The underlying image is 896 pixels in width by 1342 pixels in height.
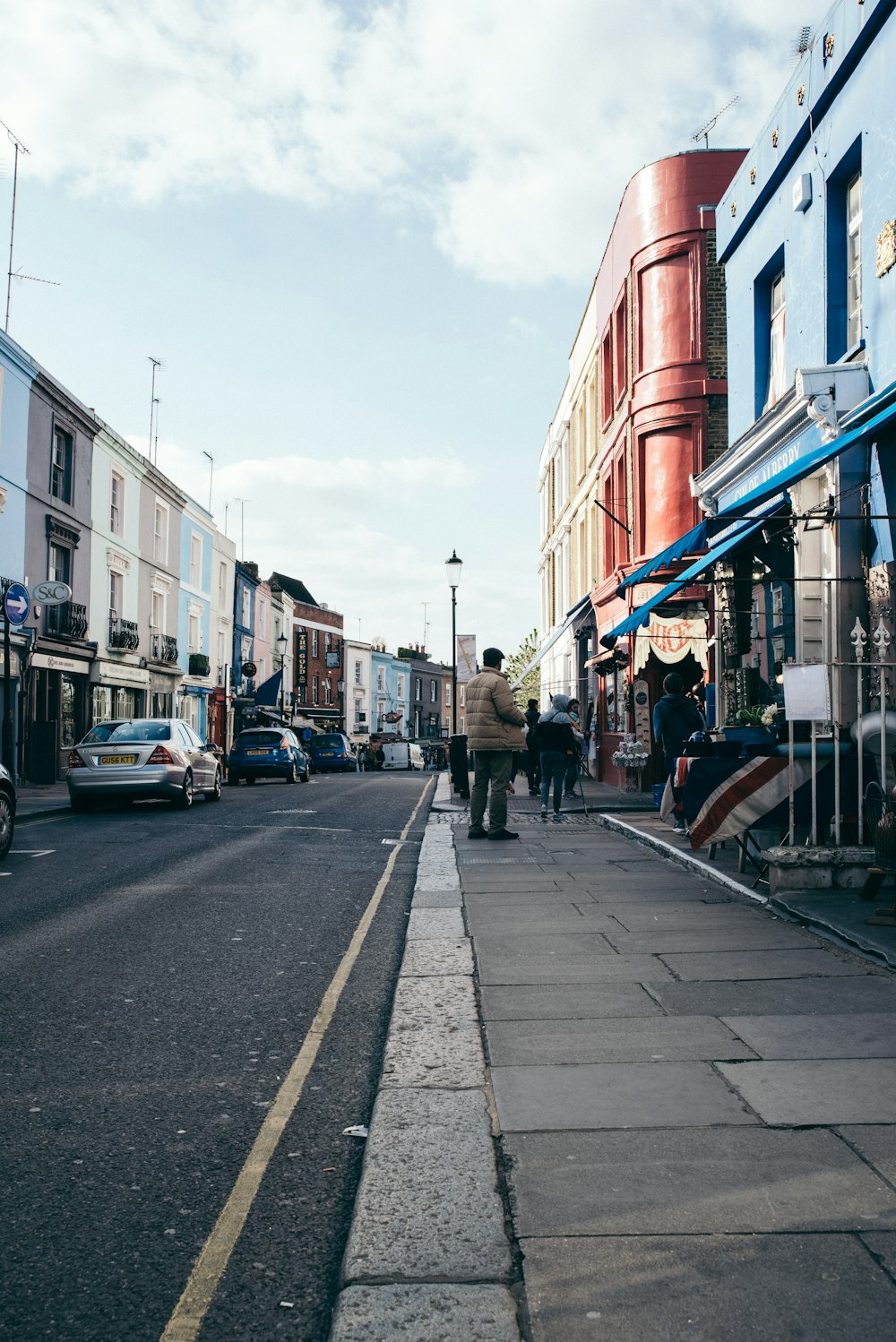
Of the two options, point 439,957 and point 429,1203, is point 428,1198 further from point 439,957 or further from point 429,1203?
point 439,957

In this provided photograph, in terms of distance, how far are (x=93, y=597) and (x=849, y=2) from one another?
2559cm

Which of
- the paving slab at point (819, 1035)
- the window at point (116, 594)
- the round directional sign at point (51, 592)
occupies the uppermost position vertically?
the window at point (116, 594)

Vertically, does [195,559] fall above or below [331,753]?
above

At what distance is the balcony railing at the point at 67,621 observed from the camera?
27.8 metres

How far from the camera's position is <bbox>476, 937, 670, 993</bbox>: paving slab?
5352 millimetres

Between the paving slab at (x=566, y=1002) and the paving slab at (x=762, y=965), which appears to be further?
the paving slab at (x=762, y=965)

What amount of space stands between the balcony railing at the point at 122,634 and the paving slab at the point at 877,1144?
103 feet

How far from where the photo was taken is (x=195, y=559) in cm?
4269

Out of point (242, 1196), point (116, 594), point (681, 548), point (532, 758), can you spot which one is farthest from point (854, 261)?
point (116, 594)

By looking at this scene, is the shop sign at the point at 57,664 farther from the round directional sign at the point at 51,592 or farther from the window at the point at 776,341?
the window at the point at 776,341

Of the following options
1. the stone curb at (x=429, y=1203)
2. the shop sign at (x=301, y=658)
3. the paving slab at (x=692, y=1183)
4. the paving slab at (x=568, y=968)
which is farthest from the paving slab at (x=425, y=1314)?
the shop sign at (x=301, y=658)

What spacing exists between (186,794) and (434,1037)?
535 inches

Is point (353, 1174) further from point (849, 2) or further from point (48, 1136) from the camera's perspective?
point (849, 2)

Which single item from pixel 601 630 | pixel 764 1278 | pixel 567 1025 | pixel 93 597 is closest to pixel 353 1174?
pixel 764 1278
